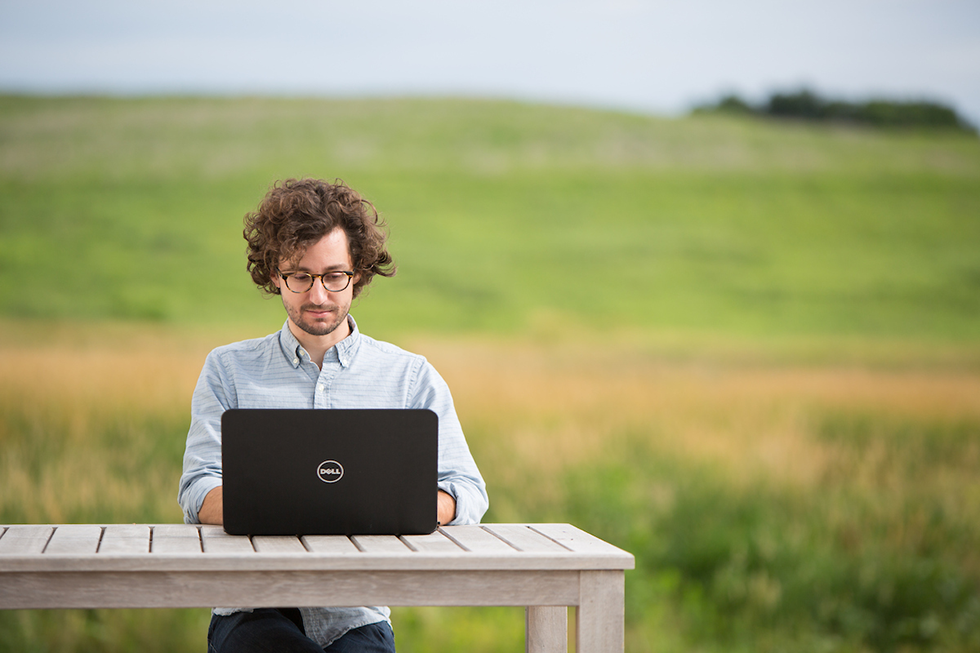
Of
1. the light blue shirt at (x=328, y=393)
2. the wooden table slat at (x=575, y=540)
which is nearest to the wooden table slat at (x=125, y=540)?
the light blue shirt at (x=328, y=393)

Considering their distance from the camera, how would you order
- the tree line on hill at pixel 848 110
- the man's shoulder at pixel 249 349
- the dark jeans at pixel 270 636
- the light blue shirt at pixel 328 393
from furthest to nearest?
the tree line on hill at pixel 848 110 → the man's shoulder at pixel 249 349 → the light blue shirt at pixel 328 393 → the dark jeans at pixel 270 636

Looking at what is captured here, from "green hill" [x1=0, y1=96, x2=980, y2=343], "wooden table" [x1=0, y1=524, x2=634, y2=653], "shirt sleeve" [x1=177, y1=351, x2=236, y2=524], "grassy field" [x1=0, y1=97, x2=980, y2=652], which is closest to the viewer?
"wooden table" [x1=0, y1=524, x2=634, y2=653]

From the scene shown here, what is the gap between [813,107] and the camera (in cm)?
1325

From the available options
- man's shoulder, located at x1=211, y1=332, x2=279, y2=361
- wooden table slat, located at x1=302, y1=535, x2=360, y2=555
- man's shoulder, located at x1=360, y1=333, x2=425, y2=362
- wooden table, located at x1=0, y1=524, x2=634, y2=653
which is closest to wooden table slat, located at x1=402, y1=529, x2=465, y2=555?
wooden table, located at x1=0, y1=524, x2=634, y2=653

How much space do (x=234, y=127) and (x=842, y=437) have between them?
11646mm

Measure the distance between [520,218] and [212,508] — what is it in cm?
1139

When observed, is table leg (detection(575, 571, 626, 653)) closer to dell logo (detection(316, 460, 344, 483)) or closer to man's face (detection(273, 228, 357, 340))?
dell logo (detection(316, 460, 344, 483))

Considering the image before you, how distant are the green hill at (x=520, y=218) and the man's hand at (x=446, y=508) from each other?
5.98 meters

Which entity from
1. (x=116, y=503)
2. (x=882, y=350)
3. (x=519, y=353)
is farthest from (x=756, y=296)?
(x=116, y=503)

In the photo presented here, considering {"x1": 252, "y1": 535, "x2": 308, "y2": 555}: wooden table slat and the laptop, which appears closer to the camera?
{"x1": 252, "y1": 535, "x2": 308, "y2": 555}: wooden table slat

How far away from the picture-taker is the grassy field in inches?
Result: 177

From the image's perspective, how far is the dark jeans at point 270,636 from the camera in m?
1.93

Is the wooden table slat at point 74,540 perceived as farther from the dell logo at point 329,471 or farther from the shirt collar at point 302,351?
the shirt collar at point 302,351

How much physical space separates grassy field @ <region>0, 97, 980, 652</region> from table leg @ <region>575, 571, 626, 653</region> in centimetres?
233
